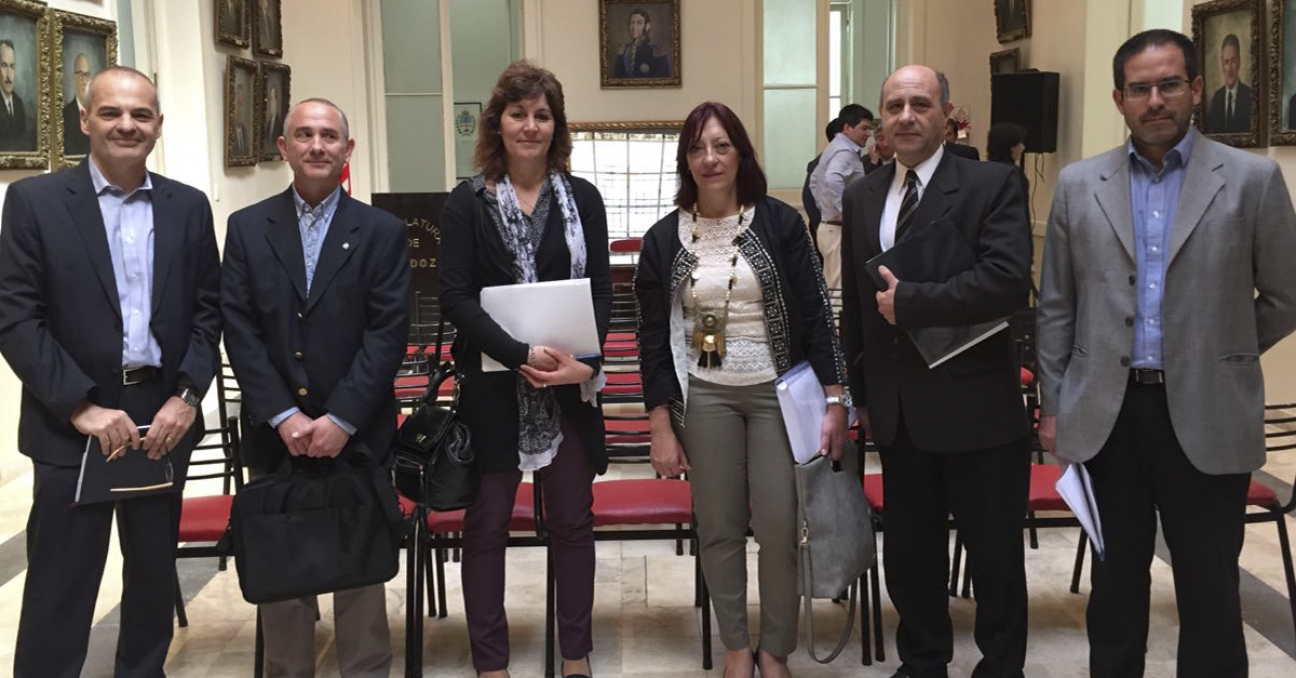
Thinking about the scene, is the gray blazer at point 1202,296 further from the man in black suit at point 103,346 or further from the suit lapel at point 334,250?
the man in black suit at point 103,346

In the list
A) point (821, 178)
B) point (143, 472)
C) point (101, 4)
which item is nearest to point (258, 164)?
point (101, 4)

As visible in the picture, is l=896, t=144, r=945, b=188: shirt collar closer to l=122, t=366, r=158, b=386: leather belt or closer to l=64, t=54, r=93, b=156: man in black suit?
l=122, t=366, r=158, b=386: leather belt

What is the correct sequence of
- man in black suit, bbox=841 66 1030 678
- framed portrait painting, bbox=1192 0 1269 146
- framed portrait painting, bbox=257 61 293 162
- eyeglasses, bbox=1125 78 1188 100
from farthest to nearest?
framed portrait painting, bbox=257 61 293 162 → framed portrait painting, bbox=1192 0 1269 146 → man in black suit, bbox=841 66 1030 678 → eyeglasses, bbox=1125 78 1188 100

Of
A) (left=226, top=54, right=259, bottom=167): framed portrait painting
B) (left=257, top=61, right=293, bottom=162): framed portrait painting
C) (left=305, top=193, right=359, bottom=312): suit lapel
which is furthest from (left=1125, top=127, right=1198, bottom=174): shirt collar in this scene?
(left=257, top=61, right=293, bottom=162): framed portrait painting

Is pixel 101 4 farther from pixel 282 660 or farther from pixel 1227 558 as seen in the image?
pixel 1227 558

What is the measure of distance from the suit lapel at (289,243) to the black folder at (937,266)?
1572 millimetres

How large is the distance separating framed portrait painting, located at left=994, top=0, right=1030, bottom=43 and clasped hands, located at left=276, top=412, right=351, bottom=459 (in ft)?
29.3

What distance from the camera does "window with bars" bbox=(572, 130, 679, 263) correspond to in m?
11.6

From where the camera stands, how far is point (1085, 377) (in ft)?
9.46

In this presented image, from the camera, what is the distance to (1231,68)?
6.83m

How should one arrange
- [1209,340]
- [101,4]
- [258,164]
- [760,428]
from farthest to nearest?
[258,164] → [101,4] → [760,428] → [1209,340]

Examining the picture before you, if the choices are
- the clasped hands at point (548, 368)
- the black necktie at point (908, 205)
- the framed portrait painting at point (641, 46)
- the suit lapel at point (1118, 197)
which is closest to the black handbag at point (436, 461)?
the clasped hands at point (548, 368)

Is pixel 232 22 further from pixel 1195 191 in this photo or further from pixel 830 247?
pixel 1195 191

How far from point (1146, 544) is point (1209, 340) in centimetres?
59
